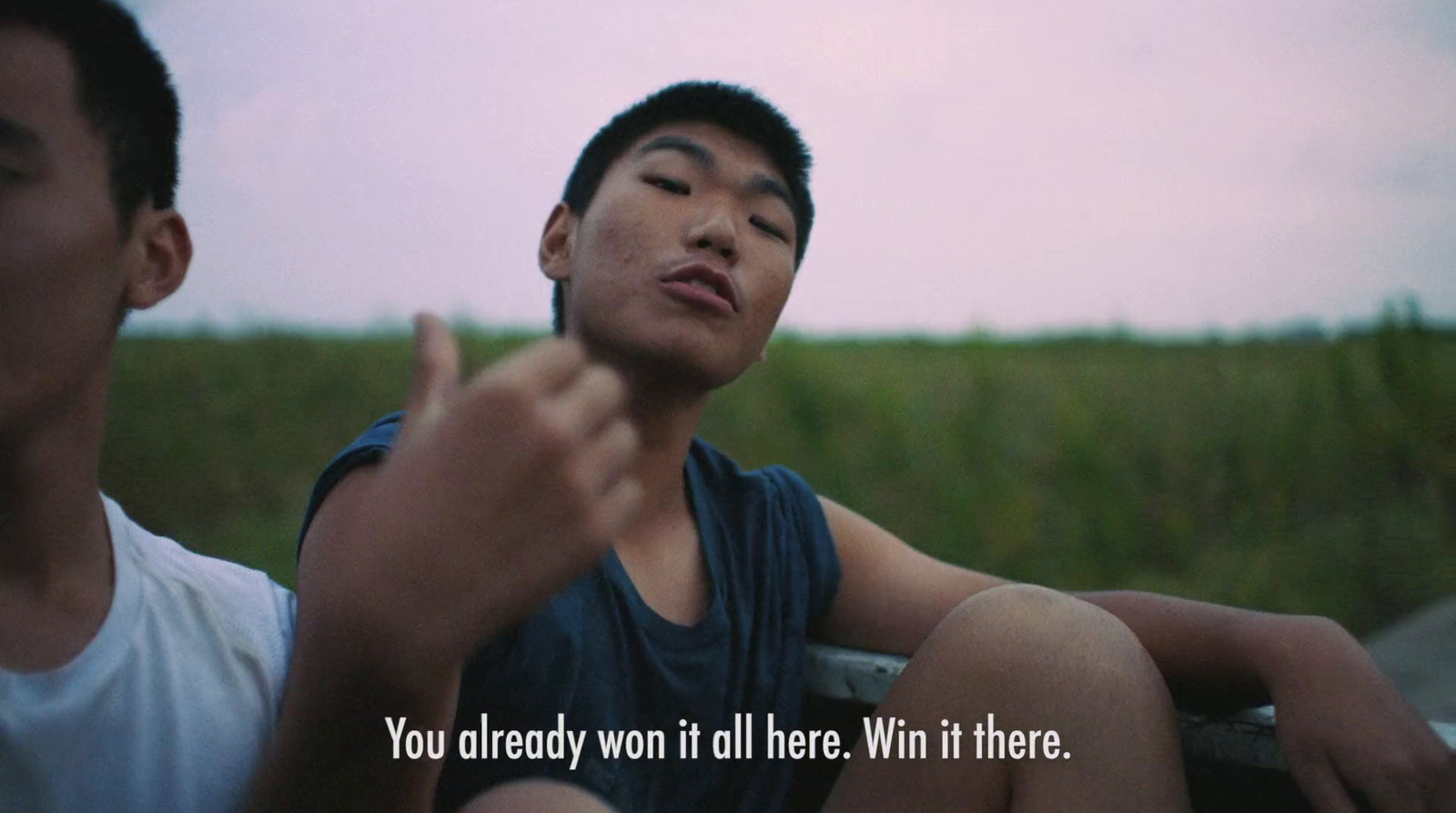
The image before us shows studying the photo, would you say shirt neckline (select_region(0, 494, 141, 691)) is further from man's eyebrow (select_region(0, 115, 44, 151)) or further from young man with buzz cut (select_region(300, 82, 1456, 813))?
man's eyebrow (select_region(0, 115, 44, 151))

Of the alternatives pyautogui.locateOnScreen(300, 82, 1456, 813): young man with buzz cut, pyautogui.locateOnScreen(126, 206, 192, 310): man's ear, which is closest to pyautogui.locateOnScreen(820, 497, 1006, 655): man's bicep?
pyautogui.locateOnScreen(300, 82, 1456, 813): young man with buzz cut

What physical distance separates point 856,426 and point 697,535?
4535mm

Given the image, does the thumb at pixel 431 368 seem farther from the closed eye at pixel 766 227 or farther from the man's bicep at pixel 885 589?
the man's bicep at pixel 885 589

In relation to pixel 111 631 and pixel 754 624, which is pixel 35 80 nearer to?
pixel 111 631

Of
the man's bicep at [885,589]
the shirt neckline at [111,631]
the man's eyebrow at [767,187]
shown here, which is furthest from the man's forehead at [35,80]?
the man's bicep at [885,589]

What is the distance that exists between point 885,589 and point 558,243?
0.82m

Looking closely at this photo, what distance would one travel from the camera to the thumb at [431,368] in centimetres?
75

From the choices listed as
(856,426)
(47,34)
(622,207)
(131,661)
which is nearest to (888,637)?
(622,207)

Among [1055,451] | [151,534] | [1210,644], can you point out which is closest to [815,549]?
[1210,644]

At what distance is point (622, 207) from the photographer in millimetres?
1644

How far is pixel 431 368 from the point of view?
760 mm

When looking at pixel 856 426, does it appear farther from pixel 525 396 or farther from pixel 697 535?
pixel 525 396

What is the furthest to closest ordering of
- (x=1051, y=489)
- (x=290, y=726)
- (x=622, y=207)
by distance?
(x=1051, y=489) → (x=622, y=207) → (x=290, y=726)

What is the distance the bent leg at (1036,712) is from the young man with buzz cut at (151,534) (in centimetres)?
52
